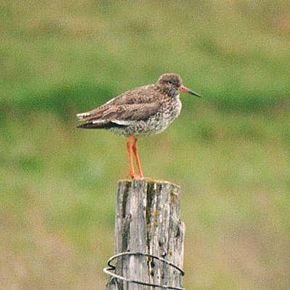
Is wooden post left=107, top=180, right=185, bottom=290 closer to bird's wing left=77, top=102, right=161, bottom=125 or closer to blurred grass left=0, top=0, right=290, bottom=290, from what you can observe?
bird's wing left=77, top=102, right=161, bottom=125

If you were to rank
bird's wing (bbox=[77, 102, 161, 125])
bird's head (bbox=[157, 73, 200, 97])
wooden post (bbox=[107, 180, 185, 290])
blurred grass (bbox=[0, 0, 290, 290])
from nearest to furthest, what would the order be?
wooden post (bbox=[107, 180, 185, 290])
bird's wing (bbox=[77, 102, 161, 125])
bird's head (bbox=[157, 73, 200, 97])
blurred grass (bbox=[0, 0, 290, 290])

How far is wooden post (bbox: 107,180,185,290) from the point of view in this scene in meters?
6.98

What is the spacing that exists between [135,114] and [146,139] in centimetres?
1369

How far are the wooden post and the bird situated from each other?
2.41 metres

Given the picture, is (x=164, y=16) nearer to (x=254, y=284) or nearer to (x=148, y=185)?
(x=254, y=284)

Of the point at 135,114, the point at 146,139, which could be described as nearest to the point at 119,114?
the point at 135,114

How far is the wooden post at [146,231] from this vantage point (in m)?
6.98

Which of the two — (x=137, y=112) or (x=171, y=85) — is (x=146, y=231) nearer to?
(x=137, y=112)

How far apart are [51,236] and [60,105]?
6.54m

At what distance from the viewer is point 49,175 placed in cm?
2216

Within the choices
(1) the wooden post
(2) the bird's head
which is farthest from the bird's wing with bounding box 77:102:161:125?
(1) the wooden post

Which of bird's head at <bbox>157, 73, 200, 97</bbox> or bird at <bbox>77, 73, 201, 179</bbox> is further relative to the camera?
bird's head at <bbox>157, 73, 200, 97</bbox>

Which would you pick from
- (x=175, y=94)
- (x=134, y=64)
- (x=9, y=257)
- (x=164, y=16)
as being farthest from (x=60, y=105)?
(x=175, y=94)

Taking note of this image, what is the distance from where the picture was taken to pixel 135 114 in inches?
392
